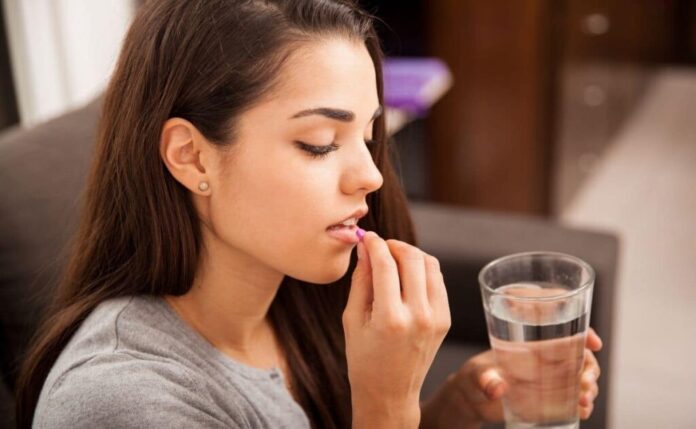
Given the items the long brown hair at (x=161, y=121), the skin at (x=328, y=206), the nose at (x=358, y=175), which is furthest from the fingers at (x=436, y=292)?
the long brown hair at (x=161, y=121)

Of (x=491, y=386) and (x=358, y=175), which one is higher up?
(x=358, y=175)

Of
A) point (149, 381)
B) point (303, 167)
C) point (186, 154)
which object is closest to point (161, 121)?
point (186, 154)

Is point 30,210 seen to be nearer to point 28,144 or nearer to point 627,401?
point 28,144

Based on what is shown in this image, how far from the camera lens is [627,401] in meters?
2.22

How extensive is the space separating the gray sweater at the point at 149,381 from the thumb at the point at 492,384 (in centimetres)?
23

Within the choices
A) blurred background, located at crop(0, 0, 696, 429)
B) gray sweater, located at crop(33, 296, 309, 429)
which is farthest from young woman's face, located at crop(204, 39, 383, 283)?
blurred background, located at crop(0, 0, 696, 429)

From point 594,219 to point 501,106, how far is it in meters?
0.71

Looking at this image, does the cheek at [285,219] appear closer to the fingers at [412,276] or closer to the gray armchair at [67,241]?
the fingers at [412,276]

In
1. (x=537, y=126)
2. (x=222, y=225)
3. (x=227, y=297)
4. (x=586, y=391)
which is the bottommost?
(x=537, y=126)

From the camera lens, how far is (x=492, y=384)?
1054 mm

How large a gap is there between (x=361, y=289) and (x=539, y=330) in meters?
0.19

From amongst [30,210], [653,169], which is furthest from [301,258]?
[653,169]

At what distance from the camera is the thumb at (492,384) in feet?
3.39

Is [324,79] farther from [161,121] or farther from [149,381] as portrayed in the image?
[149,381]
